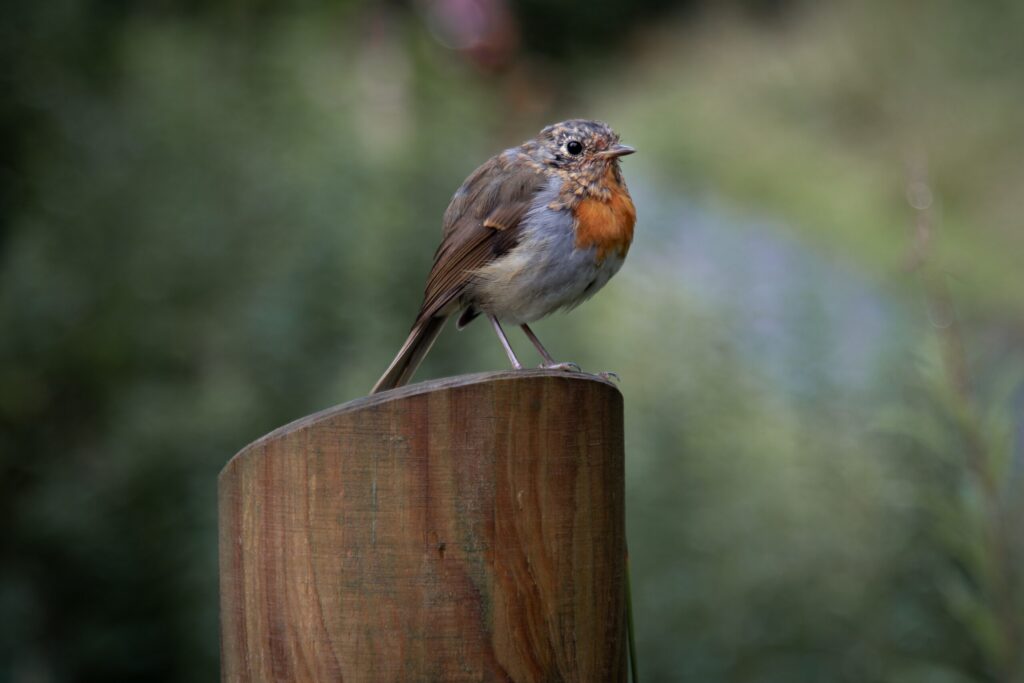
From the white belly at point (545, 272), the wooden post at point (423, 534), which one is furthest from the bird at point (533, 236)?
the wooden post at point (423, 534)

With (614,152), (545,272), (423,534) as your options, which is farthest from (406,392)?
(614,152)

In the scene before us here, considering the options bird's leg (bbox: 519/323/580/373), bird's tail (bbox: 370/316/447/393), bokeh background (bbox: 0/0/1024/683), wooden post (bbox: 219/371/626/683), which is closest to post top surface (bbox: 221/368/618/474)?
wooden post (bbox: 219/371/626/683)

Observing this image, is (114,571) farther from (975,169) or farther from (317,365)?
(975,169)

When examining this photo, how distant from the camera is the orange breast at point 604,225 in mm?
2947

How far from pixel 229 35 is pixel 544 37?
8295 mm

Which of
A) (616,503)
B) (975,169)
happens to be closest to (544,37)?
(975,169)

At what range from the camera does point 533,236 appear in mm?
2973

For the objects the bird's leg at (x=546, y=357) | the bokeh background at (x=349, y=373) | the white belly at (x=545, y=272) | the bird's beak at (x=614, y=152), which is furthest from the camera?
the bokeh background at (x=349, y=373)

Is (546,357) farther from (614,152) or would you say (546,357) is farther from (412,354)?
(614,152)

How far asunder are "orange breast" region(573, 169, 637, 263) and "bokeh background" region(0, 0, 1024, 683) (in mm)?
730

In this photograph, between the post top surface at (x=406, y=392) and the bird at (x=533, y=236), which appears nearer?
the post top surface at (x=406, y=392)

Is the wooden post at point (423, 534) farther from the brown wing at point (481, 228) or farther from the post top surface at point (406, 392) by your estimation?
the brown wing at point (481, 228)

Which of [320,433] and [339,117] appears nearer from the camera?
[320,433]

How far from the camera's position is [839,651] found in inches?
150
